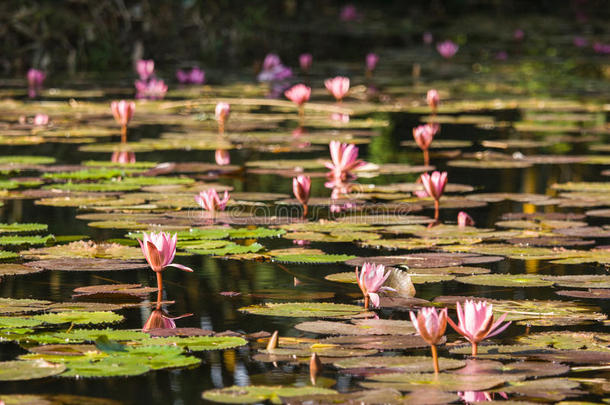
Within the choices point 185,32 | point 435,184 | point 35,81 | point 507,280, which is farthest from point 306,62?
point 507,280

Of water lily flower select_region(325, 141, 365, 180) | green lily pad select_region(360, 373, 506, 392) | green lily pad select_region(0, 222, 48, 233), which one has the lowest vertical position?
green lily pad select_region(360, 373, 506, 392)

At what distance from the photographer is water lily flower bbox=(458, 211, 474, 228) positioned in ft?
14.9

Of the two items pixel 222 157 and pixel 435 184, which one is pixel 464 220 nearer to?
pixel 435 184

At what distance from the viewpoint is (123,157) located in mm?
6609

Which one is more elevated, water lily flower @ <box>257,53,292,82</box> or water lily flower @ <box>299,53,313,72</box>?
water lily flower @ <box>299,53,313,72</box>

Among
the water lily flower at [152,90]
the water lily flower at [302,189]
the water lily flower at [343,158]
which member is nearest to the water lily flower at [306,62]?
the water lily flower at [152,90]

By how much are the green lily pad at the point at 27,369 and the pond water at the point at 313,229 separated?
21 millimetres

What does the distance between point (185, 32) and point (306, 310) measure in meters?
11.4

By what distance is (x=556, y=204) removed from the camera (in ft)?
16.9

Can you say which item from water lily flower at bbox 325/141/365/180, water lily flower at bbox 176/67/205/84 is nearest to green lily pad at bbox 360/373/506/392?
water lily flower at bbox 325/141/365/180

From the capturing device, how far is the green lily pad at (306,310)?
126 inches

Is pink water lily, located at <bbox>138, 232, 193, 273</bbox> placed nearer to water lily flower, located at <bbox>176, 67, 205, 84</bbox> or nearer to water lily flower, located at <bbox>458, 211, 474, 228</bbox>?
water lily flower, located at <bbox>458, 211, 474, 228</bbox>

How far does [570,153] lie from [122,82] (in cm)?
548

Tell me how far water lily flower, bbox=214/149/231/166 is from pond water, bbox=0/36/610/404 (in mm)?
51
